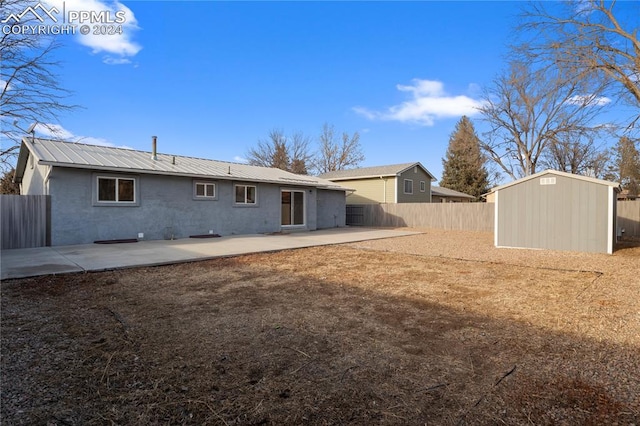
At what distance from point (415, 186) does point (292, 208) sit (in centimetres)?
1391

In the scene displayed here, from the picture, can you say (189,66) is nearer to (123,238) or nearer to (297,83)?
(297,83)

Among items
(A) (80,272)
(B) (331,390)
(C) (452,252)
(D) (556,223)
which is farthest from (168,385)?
(D) (556,223)

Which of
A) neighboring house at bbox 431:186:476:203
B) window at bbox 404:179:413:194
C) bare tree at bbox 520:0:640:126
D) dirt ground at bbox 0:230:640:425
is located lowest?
dirt ground at bbox 0:230:640:425

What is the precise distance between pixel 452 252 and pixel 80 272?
9.36m

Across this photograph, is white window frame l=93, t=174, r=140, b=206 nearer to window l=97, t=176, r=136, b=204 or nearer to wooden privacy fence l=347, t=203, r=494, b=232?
window l=97, t=176, r=136, b=204

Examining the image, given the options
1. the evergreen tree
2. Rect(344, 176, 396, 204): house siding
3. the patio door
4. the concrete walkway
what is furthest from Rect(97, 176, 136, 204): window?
the evergreen tree

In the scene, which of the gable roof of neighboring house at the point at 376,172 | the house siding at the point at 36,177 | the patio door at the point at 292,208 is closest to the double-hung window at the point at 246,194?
the patio door at the point at 292,208

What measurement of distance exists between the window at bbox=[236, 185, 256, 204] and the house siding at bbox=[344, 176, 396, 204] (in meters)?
11.5

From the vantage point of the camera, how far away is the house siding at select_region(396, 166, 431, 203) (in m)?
25.1

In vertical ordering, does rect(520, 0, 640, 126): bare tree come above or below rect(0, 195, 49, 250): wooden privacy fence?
above

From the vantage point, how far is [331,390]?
2.46m

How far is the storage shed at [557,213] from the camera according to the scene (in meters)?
9.52

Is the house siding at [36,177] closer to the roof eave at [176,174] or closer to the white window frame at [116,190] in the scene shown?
the roof eave at [176,174]

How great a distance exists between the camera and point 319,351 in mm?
3125
